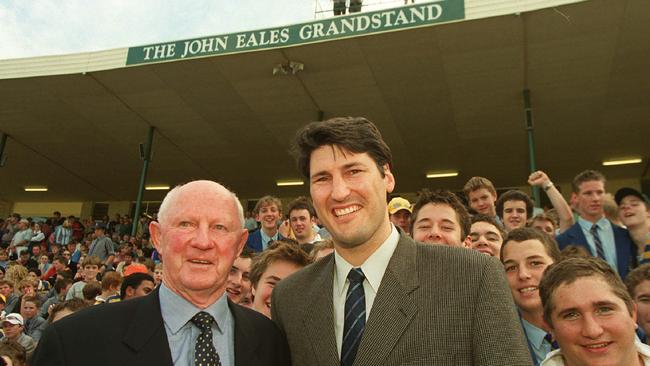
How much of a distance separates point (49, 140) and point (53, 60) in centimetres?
546

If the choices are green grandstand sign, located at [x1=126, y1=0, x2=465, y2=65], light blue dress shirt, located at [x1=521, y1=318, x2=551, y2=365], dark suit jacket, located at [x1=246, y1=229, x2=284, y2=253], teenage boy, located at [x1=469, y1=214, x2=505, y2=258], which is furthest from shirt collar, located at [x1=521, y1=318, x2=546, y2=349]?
green grandstand sign, located at [x1=126, y1=0, x2=465, y2=65]

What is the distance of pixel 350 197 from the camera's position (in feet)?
6.55

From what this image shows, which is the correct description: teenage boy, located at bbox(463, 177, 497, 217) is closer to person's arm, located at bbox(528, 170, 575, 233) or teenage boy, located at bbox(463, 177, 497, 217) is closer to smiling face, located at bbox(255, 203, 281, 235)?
person's arm, located at bbox(528, 170, 575, 233)

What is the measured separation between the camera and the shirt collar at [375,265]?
6.55ft

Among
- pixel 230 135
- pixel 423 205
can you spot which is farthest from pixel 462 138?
pixel 423 205

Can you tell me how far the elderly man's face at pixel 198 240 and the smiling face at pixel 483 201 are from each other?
13.5 ft

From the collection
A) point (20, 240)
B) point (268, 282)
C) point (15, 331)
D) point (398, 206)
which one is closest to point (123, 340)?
point (268, 282)

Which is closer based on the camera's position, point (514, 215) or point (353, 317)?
point (353, 317)

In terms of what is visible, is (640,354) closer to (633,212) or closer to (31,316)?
(633,212)

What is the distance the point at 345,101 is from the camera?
11.6 m

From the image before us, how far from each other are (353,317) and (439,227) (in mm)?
1692

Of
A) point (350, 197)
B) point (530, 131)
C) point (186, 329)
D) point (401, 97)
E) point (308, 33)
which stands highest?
point (308, 33)

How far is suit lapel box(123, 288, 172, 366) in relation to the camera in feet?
5.91

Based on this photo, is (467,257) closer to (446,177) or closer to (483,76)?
(483,76)
